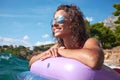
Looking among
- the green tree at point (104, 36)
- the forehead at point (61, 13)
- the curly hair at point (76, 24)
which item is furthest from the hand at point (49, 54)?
the green tree at point (104, 36)

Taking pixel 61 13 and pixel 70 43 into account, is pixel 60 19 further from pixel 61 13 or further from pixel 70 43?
pixel 70 43

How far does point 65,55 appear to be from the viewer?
3.18 meters

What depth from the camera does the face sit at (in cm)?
333

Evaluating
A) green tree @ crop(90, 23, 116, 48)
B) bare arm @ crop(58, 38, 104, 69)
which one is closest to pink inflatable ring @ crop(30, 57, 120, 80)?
bare arm @ crop(58, 38, 104, 69)

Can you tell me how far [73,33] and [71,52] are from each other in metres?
0.35

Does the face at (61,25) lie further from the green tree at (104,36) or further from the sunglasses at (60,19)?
the green tree at (104,36)

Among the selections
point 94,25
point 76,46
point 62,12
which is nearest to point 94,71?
point 76,46

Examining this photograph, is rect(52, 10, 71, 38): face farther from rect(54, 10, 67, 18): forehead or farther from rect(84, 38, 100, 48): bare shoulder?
rect(84, 38, 100, 48): bare shoulder

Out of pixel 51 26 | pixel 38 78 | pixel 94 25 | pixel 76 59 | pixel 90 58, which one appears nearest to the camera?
pixel 90 58

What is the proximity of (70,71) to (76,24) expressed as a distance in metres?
0.68

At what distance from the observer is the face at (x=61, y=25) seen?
3333mm

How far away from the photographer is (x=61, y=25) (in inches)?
131

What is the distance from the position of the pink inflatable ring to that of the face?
1.05 ft

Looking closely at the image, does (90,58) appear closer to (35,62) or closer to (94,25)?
(35,62)
